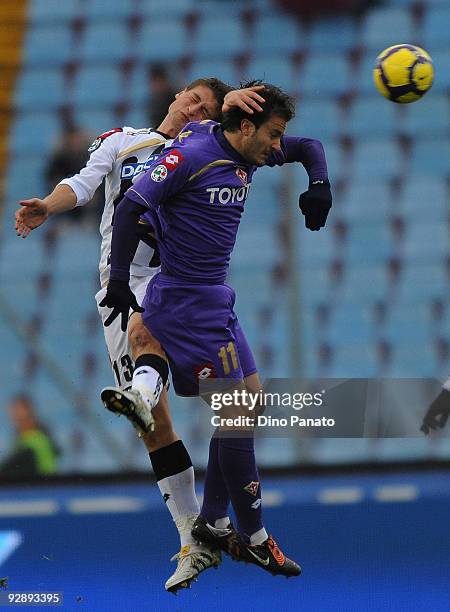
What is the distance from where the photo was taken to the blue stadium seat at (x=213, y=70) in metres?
9.13

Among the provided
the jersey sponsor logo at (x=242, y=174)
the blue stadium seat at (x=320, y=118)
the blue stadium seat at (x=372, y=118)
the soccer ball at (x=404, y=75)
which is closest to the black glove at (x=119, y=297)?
the jersey sponsor logo at (x=242, y=174)

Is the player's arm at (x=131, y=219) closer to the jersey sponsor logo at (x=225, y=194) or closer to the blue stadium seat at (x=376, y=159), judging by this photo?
the jersey sponsor logo at (x=225, y=194)

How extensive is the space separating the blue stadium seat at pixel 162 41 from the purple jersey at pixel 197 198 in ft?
18.1

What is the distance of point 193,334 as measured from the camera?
4.13m

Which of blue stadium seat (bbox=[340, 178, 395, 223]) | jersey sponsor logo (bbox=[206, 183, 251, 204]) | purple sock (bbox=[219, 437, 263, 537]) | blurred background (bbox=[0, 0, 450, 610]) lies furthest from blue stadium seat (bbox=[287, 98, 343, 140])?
purple sock (bbox=[219, 437, 263, 537])

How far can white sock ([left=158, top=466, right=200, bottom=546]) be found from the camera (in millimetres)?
4398

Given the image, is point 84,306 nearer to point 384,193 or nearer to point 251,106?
point 384,193

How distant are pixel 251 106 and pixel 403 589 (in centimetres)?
198

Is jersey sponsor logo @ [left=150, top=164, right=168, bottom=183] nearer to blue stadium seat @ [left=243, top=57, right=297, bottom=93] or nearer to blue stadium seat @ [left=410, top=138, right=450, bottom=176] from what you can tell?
blue stadium seat @ [left=410, top=138, right=450, bottom=176]

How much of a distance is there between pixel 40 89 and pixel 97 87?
484mm

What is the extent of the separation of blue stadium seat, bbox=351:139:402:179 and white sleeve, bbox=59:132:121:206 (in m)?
4.27

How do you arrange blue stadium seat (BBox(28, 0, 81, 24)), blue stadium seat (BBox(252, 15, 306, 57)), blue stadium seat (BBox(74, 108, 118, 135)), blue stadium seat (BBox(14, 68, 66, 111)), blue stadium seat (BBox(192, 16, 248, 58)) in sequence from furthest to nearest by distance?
blue stadium seat (BBox(28, 0, 81, 24)), blue stadium seat (BBox(14, 68, 66, 111)), blue stadium seat (BBox(192, 16, 248, 58)), blue stadium seat (BBox(252, 15, 306, 57)), blue stadium seat (BBox(74, 108, 118, 135))

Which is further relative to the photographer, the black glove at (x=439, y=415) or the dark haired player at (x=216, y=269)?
the black glove at (x=439, y=415)

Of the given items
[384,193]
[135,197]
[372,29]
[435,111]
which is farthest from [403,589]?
[372,29]
